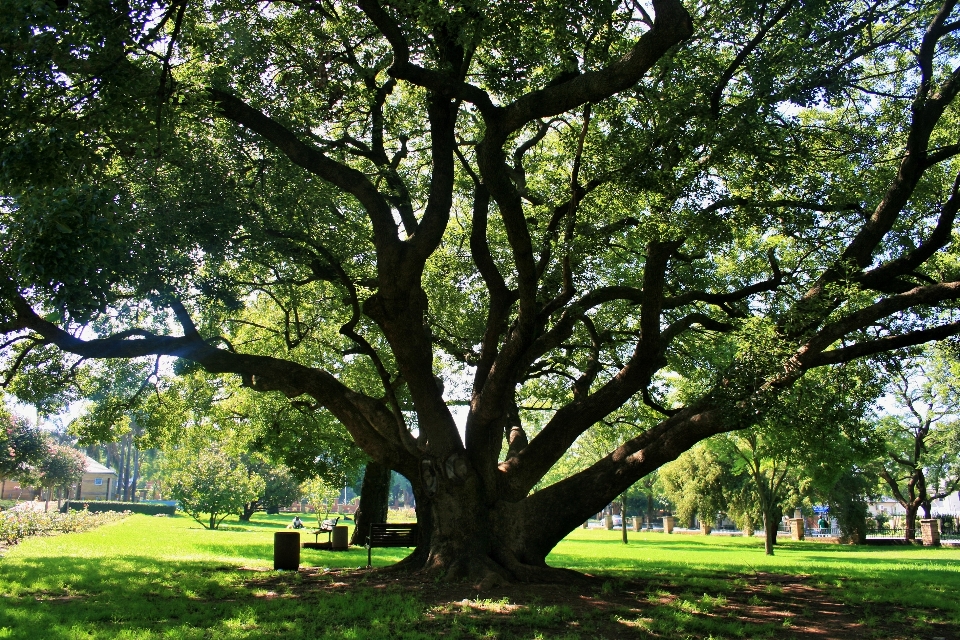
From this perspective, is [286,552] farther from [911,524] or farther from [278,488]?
[278,488]

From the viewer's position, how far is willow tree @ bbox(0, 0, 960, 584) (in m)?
7.65

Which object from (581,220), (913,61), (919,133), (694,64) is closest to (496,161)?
(581,220)

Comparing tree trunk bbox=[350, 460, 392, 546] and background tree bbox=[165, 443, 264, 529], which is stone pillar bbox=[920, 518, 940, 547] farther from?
background tree bbox=[165, 443, 264, 529]

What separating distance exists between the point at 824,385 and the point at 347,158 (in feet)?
30.6

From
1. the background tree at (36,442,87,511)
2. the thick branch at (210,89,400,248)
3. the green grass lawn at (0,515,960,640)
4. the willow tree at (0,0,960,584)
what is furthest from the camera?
the background tree at (36,442,87,511)

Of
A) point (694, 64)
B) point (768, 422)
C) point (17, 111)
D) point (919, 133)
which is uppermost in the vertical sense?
point (694, 64)

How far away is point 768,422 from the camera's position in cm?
1074

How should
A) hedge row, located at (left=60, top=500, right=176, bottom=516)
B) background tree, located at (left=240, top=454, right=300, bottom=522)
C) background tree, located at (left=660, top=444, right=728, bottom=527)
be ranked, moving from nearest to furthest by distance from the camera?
background tree, located at (left=660, top=444, right=728, bottom=527)
hedge row, located at (left=60, top=500, right=176, bottom=516)
background tree, located at (left=240, top=454, right=300, bottom=522)

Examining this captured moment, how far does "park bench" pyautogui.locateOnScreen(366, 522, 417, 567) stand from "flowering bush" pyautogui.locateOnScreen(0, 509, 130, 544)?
35.7 ft

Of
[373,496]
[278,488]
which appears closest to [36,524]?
[373,496]

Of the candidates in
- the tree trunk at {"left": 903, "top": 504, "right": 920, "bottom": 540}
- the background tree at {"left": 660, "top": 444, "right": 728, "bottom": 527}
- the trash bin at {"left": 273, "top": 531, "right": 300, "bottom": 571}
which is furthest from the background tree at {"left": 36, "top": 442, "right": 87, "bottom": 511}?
the tree trunk at {"left": 903, "top": 504, "right": 920, "bottom": 540}

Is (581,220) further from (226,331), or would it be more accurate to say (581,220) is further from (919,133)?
(226,331)

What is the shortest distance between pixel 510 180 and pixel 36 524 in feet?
66.2

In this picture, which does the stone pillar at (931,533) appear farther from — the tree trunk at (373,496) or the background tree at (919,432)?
the tree trunk at (373,496)
